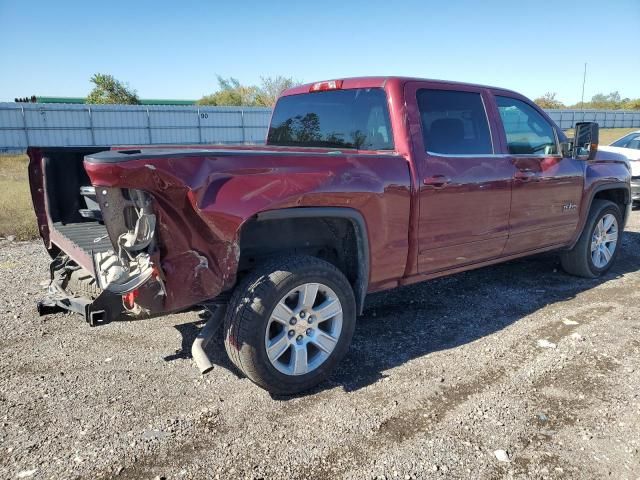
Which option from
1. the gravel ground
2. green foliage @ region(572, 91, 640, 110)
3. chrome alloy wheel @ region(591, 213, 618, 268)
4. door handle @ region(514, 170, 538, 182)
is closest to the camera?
the gravel ground

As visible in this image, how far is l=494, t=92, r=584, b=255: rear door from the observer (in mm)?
4449

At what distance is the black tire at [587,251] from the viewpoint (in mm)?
5461

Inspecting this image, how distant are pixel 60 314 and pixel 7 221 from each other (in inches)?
177

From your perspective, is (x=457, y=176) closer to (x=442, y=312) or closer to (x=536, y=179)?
(x=536, y=179)

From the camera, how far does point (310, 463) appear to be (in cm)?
256

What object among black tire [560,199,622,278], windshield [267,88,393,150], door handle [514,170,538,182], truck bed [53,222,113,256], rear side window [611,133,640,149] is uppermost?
windshield [267,88,393,150]

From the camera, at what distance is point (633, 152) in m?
10.2

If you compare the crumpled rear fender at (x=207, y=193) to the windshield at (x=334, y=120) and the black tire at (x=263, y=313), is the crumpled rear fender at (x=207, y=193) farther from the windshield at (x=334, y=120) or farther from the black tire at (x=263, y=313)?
the windshield at (x=334, y=120)

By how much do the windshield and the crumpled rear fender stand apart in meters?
0.82

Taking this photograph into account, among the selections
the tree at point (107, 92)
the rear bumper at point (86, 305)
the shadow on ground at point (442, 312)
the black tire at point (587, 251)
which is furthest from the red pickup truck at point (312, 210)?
the tree at point (107, 92)

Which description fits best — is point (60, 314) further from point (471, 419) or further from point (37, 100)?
point (37, 100)

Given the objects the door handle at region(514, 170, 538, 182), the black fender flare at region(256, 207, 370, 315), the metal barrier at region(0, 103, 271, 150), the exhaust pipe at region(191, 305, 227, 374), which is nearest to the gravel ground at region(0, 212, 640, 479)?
the exhaust pipe at region(191, 305, 227, 374)

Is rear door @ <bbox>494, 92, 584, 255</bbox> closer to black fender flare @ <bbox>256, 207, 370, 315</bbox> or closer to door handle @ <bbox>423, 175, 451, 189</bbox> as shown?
door handle @ <bbox>423, 175, 451, 189</bbox>

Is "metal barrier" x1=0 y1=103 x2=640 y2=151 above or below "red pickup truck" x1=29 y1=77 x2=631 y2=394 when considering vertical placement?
above
